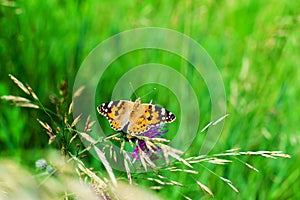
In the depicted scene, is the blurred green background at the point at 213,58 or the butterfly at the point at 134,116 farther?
the blurred green background at the point at 213,58

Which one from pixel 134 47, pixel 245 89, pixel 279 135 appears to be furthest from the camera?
pixel 134 47

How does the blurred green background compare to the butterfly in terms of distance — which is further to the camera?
the blurred green background

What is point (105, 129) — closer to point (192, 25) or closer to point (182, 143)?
point (182, 143)

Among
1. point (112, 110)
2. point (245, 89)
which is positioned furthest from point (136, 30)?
point (112, 110)
